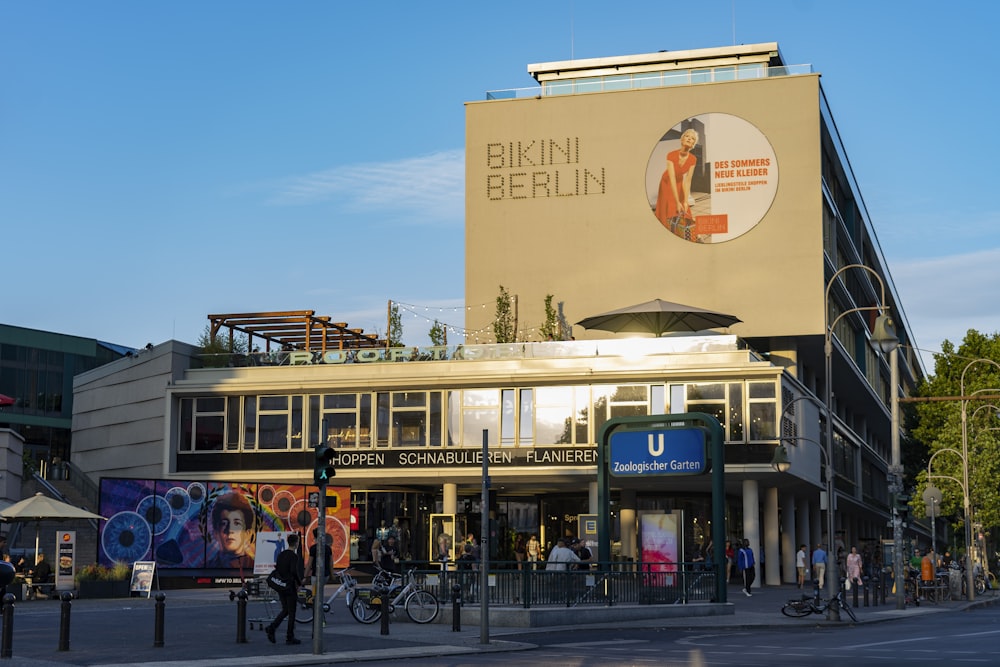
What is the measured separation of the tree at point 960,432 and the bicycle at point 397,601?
129 ft

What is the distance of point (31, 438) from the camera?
267 feet

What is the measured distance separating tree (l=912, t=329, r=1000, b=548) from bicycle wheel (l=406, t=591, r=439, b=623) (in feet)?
129

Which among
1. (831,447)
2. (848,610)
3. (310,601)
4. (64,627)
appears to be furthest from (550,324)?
(64,627)

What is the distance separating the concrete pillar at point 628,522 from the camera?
52688 millimetres

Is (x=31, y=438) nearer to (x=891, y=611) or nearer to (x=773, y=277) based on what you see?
(x=773, y=277)

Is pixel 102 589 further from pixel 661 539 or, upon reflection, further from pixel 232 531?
pixel 661 539

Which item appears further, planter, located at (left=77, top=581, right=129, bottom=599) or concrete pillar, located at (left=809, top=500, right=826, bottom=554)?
concrete pillar, located at (left=809, top=500, right=826, bottom=554)

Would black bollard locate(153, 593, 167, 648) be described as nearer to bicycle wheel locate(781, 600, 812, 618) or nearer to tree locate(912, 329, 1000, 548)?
bicycle wheel locate(781, 600, 812, 618)

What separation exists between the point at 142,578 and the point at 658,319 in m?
24.5

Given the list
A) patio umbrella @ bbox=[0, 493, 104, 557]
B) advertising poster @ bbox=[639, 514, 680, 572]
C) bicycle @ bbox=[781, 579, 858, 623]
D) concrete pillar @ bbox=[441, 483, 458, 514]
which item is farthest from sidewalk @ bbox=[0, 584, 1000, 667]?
concrete pillar @ bbox=[441, 483, 458, 514]

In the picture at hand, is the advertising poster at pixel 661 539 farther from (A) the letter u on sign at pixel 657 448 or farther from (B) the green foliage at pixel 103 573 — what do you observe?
(B) the green foliage at pixel 103 573

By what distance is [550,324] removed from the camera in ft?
189

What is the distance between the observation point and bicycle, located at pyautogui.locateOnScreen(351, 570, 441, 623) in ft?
86.5

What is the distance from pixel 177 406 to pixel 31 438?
104ft
